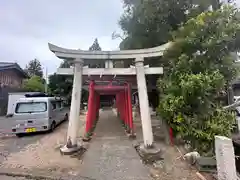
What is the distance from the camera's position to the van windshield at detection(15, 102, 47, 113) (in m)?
8.97

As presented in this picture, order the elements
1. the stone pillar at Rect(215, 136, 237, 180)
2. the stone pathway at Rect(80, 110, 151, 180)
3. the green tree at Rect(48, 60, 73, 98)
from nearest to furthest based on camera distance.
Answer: the stone pillar at Rect(215, 136, 237, 180) < the stone pathway at Rect(80, 110, 151, 180) < the green tree at Rect(48, 60, 73, 98)

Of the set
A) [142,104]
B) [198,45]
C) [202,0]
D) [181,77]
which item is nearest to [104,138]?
[142,104]

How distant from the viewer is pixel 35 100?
9.30 m

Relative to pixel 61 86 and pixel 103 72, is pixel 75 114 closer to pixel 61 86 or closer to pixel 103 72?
pixel 103 72

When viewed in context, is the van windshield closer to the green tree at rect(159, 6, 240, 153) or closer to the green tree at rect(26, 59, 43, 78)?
the green tree at rect(159, 6, 240, 153)

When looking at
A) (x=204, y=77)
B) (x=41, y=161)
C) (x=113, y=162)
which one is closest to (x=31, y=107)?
(x=41, y=161)

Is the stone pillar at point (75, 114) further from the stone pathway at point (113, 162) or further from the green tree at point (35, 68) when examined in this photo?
the green tree at point (35, 68)

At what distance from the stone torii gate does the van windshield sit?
3.87 meters

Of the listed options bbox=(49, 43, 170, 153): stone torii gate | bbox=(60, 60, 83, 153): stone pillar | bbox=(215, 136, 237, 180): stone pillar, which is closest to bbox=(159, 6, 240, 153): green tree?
bbox=(215, 136, 237, 180): stone pillar

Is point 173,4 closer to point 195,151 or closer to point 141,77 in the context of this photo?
point 141,77

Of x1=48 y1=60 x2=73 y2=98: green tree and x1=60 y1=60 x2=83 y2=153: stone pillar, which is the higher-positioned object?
x1=48 y1=60 x2=73 y2=98: green tree

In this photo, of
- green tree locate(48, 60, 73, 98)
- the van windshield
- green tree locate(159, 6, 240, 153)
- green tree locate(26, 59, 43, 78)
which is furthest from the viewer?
green tree locate(26, 59, 43, 78)

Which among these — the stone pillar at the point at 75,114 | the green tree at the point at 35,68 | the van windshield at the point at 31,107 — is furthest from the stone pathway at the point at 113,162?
the green tree at the point at 35,68

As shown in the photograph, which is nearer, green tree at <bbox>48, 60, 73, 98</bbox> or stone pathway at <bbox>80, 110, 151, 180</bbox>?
stone pathway at <bbox>80, 110, 151, 180</bbox>
